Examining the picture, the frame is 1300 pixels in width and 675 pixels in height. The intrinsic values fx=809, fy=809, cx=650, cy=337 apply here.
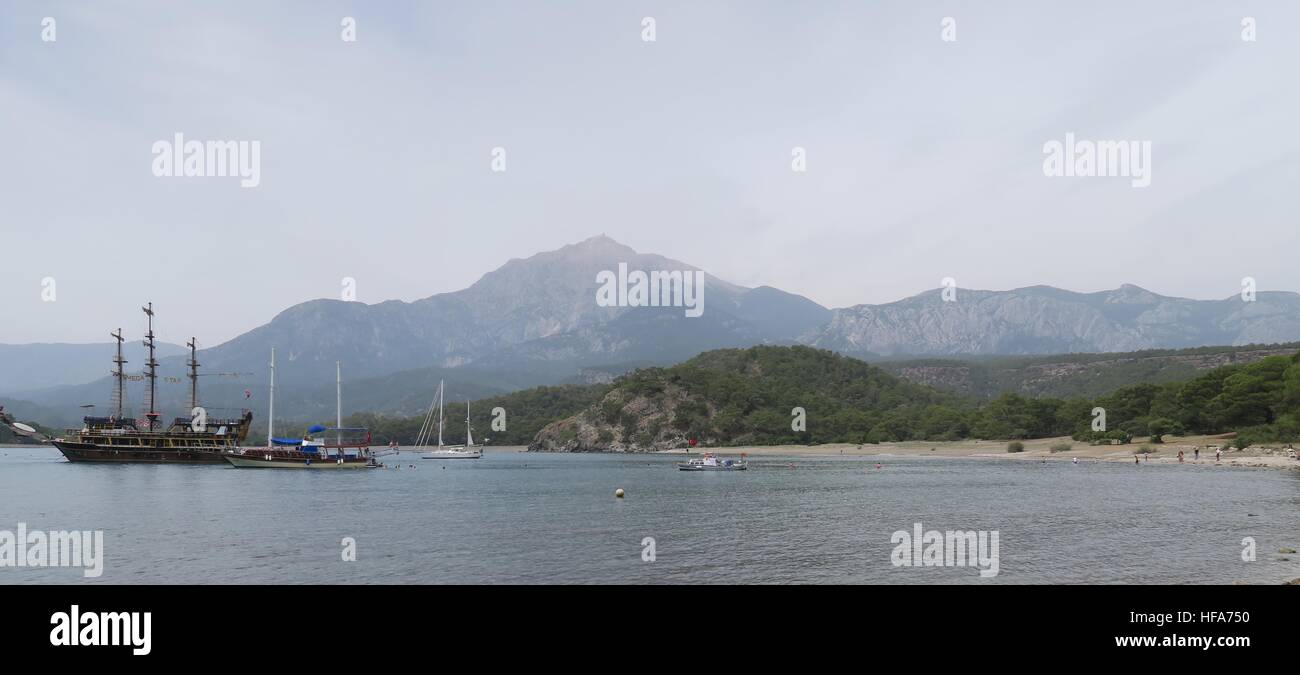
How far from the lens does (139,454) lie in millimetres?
162625

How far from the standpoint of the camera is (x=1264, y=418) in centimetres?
12962

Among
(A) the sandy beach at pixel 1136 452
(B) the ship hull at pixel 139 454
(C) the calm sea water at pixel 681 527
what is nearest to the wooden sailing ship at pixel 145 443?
(B) the ship hull at pixel 139 454

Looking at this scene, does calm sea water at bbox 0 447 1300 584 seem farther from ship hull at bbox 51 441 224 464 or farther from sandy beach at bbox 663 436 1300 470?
ship hull at bbox 51 441 224 464

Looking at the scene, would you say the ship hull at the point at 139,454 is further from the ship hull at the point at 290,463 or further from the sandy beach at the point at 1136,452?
the sandy beach at the point at 1136,452

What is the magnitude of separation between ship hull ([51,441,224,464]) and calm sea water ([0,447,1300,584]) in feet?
189

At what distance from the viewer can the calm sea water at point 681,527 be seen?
3928 cm

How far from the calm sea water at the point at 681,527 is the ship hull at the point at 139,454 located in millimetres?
57483

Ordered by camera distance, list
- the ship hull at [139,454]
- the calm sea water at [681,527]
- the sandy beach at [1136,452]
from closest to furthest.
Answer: the calm sea water at [681,527] → the sandy beach at [1136,452] → the ship hull at [139,454]

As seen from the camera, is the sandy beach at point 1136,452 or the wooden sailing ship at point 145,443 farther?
the wooden sailing ship at point 145,443

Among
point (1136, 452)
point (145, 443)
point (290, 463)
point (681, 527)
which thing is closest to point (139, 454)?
point (145, 443)

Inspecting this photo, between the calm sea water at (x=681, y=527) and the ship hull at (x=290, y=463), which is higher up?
the calm sea water at (x=681, y=527)

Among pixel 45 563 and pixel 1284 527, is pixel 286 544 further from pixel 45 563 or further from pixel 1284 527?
pixel 1284 527

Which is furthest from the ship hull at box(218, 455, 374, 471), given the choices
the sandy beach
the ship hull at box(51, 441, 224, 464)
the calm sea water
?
the sandy beach

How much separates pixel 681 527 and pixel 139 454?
148 metres
